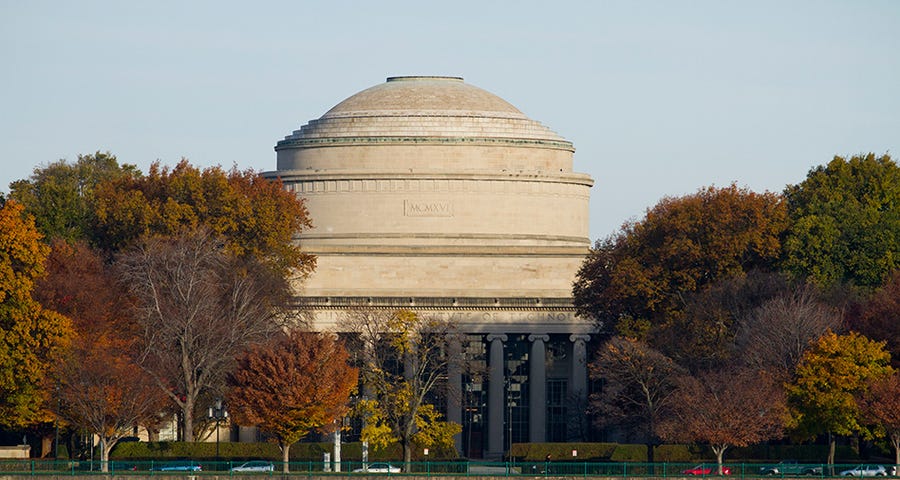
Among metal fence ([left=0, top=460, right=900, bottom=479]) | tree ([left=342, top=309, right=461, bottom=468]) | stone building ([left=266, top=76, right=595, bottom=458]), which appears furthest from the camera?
stone building ([left=266, top=76, right=595, bottom=458])

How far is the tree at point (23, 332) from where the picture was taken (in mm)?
127000

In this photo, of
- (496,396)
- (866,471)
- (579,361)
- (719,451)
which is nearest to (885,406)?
(866,471)

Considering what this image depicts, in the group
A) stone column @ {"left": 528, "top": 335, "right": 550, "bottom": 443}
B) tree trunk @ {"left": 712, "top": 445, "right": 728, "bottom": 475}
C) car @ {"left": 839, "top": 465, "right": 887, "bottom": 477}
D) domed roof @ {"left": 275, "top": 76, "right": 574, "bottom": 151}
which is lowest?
car @ {"left": 839, "top": 465, "right": 887, "bottom": 477}

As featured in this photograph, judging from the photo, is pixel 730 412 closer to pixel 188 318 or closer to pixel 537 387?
pixel 188 318

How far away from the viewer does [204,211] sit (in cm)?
15138

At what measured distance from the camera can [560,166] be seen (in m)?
175

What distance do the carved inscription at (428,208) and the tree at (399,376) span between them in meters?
17.8

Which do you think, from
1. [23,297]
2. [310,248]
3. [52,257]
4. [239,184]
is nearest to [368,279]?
[310,248]

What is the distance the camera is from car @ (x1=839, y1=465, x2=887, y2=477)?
118238 mm

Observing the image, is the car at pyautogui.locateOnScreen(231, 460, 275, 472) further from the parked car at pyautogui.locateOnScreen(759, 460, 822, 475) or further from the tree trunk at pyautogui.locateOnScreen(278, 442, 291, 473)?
the parked car at pyautogui.locateOnScreen(759, 460, 822, 475)

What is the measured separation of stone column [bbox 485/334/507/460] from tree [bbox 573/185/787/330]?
16.8 m

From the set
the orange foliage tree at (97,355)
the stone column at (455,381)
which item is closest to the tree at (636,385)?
the stone column at (455,381)

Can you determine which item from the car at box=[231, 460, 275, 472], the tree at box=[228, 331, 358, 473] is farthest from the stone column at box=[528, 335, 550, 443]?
the car at box=[231, 460, 275, 472]

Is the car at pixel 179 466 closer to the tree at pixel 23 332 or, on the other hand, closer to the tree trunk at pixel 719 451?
the tree at pixel 23 332
